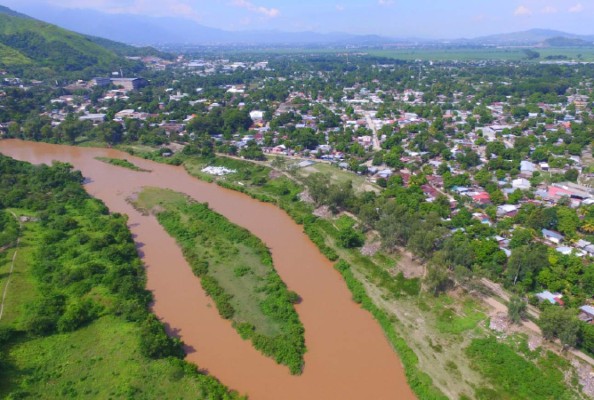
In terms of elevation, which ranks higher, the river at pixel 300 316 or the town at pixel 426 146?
the town at pixel 426 146

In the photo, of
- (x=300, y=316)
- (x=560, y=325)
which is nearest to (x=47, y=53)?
(x=300, y=316)

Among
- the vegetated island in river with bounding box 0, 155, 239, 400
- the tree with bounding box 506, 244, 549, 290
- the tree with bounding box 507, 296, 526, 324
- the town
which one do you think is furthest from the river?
the tree with bounding box 506, 244, 549, 290

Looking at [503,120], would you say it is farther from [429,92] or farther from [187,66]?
[187,66]

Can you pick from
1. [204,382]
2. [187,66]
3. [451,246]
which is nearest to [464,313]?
[451,246]

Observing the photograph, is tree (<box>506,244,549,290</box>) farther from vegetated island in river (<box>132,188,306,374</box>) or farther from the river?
vegetated island in river (<box>132,188,306,374</box>)

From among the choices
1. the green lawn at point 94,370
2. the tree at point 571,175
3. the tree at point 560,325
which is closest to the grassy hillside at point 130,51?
the tree at point 571,175

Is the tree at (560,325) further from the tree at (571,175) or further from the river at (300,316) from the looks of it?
the tree at (571,175)
